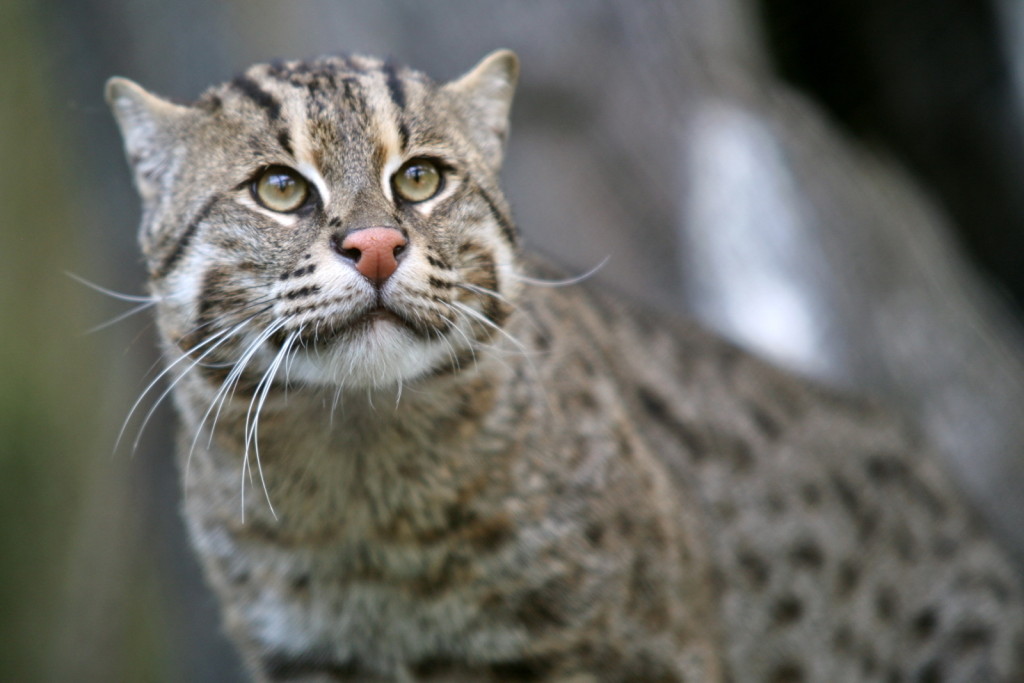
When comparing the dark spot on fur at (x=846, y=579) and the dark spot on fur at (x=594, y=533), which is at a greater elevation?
the dark spot on fur at (x=594, y=533)

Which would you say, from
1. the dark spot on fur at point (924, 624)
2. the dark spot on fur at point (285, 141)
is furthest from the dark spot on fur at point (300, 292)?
the dark spot on fur at point (924, 624)

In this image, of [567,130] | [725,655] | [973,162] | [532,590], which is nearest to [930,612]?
[725,655]

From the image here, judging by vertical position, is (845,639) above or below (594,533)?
below

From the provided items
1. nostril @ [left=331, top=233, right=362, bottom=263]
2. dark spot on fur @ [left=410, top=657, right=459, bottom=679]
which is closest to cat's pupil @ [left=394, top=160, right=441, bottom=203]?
nostril @ [left=331, top=233, right=362, bottom=263]

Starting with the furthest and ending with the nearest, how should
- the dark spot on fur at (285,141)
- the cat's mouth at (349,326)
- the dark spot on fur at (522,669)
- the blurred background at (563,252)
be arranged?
the blurred background at (563,252)
the dark spot on fur at (522,669)
the dark spot on fur at (285,141)
the cat's mouth at (349,326)

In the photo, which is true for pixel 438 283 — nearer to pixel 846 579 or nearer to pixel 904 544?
pixel 846 579

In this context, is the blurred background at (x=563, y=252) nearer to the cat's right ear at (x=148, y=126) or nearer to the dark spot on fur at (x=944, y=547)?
the dark spot on fur at (x=944, y=547)

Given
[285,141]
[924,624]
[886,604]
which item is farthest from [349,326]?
[924,624]

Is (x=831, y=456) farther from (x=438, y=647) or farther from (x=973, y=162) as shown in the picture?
(x=973, y=162)
